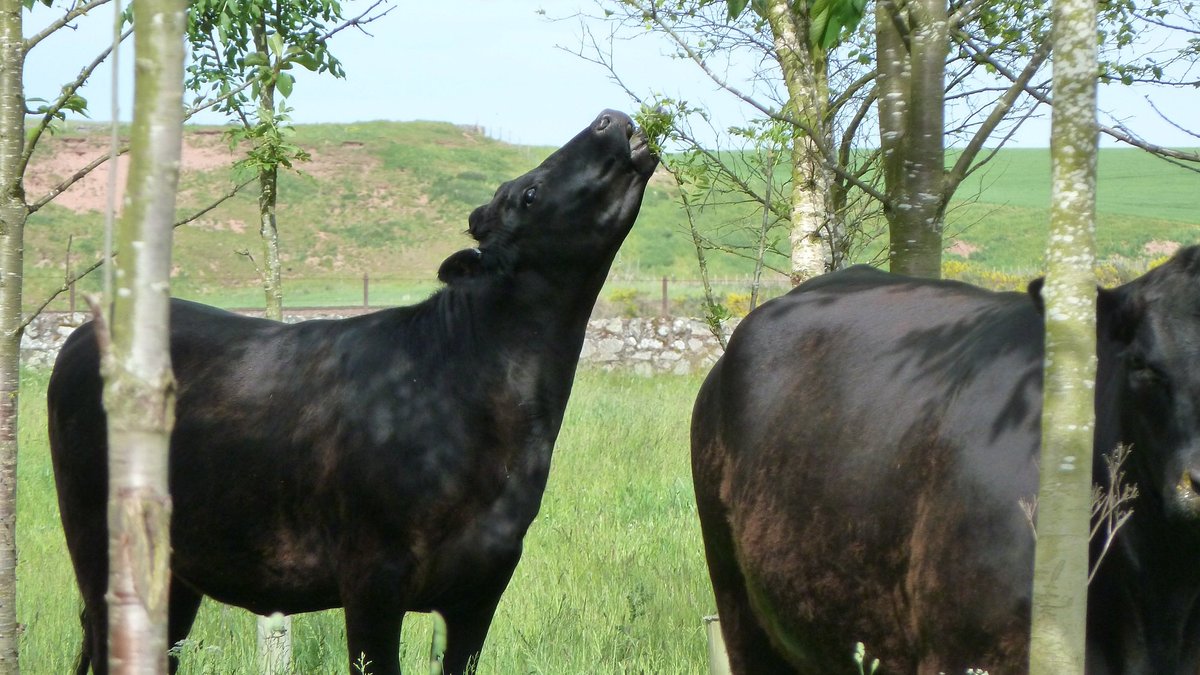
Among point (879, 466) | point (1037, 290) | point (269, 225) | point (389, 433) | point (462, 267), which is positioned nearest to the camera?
point (1037, 290)

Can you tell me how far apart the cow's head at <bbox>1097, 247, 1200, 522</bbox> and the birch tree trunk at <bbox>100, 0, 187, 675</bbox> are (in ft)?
5.77

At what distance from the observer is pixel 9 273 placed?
3.14 m

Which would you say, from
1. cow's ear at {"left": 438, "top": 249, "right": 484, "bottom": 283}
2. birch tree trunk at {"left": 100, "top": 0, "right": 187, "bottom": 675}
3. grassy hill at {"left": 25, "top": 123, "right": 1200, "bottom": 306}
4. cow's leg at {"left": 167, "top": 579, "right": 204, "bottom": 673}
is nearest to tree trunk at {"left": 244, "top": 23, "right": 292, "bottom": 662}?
cow's leg at {"left": 167, "top": 579, "right": 204, "bottom": 673}

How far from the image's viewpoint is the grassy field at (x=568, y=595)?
4465 millimetres

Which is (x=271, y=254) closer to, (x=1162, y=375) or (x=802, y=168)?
(x=802, y=168)

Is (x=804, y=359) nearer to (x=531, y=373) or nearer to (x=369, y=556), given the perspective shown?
(x=531, y=373)

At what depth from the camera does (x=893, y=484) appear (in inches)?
106

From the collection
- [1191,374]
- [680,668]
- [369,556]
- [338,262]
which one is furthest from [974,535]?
[338,262]

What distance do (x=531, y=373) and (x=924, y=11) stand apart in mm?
1696

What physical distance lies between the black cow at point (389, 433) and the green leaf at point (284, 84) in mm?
777

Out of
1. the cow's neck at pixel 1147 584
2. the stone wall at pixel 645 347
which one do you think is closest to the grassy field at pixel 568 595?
the cow's neck at pixel 1147 584

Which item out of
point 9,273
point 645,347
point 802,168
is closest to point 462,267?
point 9,273

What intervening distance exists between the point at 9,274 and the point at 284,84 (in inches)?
41.5

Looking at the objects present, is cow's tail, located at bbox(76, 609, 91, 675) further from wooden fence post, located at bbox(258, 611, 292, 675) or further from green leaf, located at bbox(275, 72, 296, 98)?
green leaf, located at bbox(275, 72, 296, 98)
